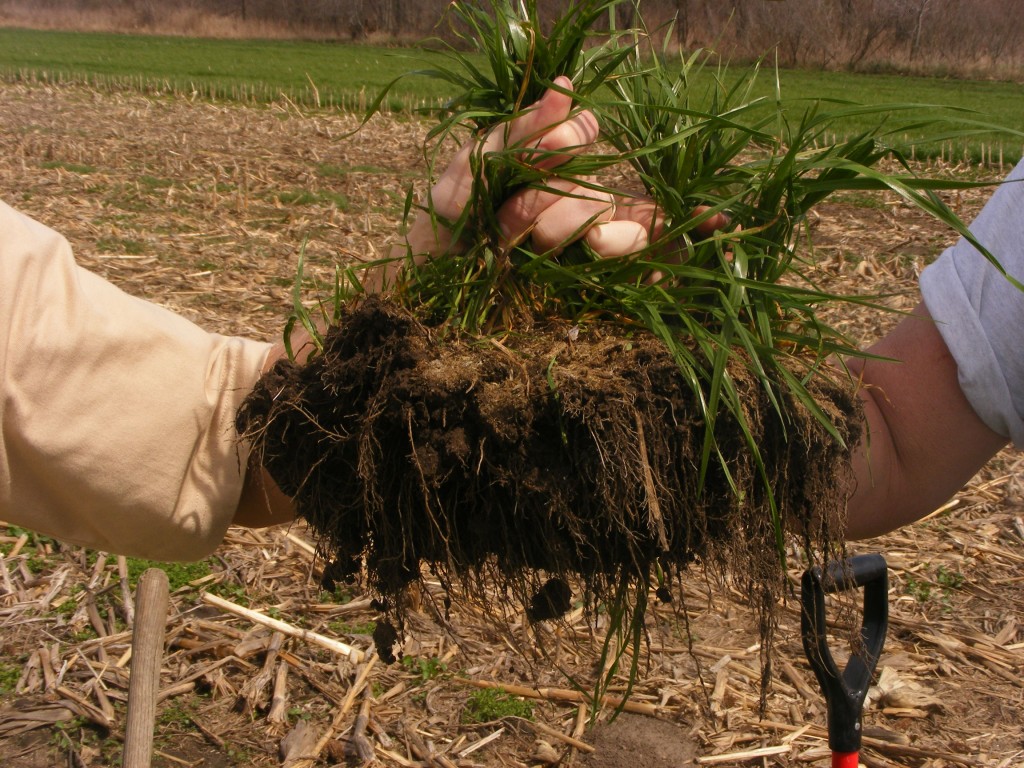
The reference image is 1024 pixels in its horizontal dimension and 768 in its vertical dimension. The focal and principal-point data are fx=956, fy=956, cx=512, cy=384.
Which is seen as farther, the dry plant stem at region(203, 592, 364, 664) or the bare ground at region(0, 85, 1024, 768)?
the dry plant stem at region(203, 592, 364, 664)

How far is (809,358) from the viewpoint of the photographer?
144 cm

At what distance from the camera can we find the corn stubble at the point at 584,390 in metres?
1.25

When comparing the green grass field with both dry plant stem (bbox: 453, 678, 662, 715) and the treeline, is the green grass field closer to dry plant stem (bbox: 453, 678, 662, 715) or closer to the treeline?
the treeline

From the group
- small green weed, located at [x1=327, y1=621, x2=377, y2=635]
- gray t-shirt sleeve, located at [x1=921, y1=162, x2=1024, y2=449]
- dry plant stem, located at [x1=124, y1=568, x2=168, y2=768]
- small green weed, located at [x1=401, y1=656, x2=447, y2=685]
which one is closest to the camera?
gray t-shirt sleeve, located at [x1=921, y1=162, x2=1024, y2=449]

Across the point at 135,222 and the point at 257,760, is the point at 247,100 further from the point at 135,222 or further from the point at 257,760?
the point at 257,760

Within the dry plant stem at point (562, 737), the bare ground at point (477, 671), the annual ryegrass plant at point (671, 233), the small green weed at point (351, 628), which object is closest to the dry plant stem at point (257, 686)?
the bare ground at point (477, 671)

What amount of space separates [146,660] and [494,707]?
3.36 ft

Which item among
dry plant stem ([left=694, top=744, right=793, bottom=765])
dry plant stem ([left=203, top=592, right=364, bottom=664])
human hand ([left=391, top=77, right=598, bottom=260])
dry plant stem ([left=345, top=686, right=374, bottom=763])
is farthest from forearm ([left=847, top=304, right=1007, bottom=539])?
dry plant stem ([left=203, top=592, right=364, bottom=664])

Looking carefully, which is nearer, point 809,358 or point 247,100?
point 809,358

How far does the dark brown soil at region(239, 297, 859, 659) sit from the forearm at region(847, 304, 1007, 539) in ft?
1.19

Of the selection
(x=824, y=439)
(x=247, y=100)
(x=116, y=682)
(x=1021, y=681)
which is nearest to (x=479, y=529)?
(x=824, y=439)

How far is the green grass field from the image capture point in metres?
16.5

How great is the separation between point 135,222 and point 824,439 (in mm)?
7128

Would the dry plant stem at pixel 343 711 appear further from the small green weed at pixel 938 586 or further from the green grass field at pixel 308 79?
the green grass field at pixel 308 79
